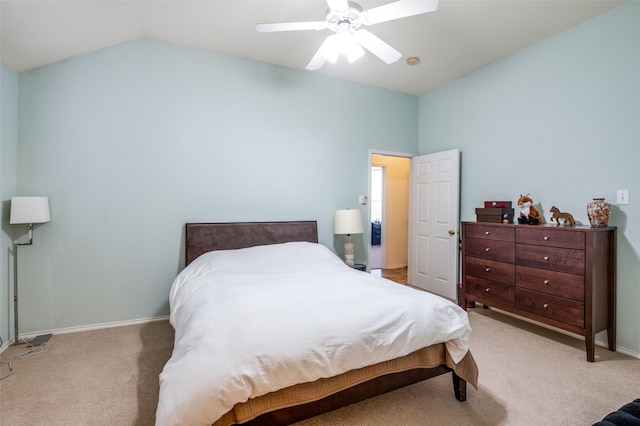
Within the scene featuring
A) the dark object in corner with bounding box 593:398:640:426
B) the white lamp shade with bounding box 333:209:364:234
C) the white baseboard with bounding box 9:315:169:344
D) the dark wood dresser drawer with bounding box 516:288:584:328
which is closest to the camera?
the dark object in corner with bounding box 593:398:640:426

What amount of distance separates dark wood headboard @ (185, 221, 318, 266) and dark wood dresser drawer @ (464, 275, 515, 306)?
69.9 inches

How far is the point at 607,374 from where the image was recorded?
2.11 meters

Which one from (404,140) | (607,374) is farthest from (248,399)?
(404,140)

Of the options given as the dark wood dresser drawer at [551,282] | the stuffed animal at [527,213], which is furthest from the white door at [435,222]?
the dark wood dresser drawer at [551,282]

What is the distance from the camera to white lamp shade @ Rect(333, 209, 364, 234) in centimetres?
356

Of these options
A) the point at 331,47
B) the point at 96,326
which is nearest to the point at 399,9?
the point at 331,47

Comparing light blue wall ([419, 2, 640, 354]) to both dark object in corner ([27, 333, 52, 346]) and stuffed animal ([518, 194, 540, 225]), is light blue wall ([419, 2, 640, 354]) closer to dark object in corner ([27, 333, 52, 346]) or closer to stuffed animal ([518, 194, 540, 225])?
stuffed animal ([518, 194, 540, 225])

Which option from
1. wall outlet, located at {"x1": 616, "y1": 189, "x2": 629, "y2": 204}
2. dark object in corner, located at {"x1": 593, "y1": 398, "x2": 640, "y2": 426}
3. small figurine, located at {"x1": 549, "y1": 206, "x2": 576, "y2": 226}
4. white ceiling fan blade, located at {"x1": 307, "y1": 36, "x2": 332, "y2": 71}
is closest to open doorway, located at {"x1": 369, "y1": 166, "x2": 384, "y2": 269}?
small figurine, located at {"x1": 549, "y1": 206, "x2": 576, "y2": 226}

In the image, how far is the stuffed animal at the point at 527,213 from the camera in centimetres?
279

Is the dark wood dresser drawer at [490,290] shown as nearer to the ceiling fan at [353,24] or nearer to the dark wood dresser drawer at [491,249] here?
the dark wood dresser drawer at [491,249]

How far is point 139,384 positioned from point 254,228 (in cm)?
172

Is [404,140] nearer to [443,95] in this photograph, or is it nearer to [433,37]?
[443,95]

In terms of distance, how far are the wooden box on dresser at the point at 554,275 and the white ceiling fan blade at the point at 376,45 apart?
1.91 m

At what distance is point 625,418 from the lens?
960mm
